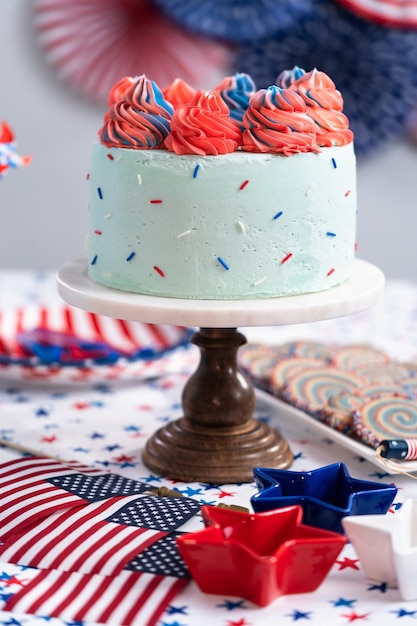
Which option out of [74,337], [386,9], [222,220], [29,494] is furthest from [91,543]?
[386,9]

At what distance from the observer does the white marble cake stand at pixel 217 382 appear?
123 centimetres

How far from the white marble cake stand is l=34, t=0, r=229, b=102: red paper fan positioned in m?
2.39

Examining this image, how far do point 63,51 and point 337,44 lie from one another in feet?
3.64

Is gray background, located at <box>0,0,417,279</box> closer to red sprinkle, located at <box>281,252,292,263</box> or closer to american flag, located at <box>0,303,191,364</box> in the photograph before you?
american flag, located at <box>0,303,191,364</box>

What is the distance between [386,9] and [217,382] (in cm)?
264

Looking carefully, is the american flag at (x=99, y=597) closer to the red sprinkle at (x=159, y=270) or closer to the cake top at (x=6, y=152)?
the red sprinkle at (x=159, y=270)

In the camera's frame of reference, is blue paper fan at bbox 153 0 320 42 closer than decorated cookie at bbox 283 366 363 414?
No

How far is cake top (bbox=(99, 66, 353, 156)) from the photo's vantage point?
1.23 m

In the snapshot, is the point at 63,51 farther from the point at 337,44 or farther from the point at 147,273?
the point at 147,273

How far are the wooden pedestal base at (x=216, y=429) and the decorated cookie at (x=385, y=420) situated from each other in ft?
0.40

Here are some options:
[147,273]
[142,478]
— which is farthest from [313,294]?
[142,478]

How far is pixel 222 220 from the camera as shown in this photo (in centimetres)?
123

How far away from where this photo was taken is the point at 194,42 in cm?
368

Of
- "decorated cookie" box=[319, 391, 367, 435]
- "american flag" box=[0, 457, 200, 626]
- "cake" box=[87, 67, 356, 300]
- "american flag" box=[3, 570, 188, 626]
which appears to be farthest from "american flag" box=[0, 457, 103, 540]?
"decorated cookie" box=[319, 391, 367, 435]
